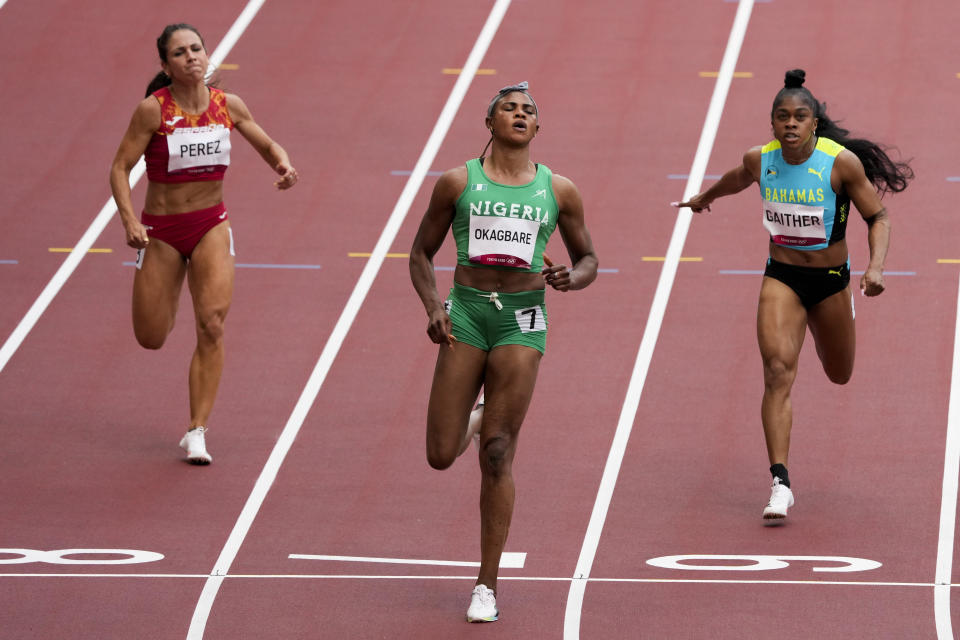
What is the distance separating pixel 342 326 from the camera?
11.6m

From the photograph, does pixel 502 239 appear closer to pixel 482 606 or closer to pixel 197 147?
pixel 482 606

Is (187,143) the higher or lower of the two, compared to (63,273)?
higher

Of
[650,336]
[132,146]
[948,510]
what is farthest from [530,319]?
[650,336]

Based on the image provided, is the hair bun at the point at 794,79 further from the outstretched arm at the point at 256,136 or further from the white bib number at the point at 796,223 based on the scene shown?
the outstretched arm at the point at 256,136

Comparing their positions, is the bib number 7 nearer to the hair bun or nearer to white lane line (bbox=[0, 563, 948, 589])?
white lane line (bbox=[0, 563, 948, 589])

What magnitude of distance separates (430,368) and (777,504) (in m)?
3.14

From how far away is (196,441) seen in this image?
9.55m

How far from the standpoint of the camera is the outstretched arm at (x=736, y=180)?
29.3 ft

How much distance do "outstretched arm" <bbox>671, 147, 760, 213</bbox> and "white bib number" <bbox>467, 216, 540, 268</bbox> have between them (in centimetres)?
188

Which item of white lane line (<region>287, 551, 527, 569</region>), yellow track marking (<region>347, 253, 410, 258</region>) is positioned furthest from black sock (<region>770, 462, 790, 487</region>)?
yellow track marking (<region>347, 253, 410, 258</region>)

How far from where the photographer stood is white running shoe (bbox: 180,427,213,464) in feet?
31.2

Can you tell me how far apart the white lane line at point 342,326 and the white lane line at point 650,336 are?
64.5 inches

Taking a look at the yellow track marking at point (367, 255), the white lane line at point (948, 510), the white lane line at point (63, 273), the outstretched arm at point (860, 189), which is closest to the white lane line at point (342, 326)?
the yellow track marking at point (367, 255)

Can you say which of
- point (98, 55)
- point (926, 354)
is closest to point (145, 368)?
point (926, 354)
